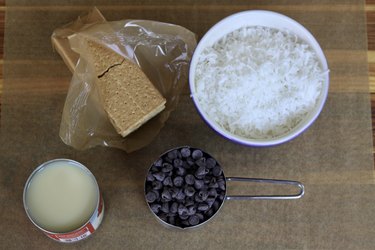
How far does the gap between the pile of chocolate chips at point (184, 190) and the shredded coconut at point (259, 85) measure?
Result: 0.11 metres

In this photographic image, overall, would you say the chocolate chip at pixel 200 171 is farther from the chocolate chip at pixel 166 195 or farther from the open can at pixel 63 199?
the open can at pixel 63 199

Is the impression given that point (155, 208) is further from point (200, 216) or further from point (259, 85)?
point (259, 85)

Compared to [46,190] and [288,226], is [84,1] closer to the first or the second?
[46,190]

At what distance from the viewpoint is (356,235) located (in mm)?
994

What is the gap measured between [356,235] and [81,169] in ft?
1.80

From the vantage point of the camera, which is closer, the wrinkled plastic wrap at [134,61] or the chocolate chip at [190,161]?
the chocolate chip at [190,161]

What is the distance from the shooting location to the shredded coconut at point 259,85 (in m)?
0.97

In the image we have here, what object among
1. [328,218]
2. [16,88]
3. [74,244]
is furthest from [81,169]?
[328,218]

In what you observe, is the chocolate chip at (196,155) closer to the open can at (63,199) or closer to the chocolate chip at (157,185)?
the chocolate chip at (157,185)

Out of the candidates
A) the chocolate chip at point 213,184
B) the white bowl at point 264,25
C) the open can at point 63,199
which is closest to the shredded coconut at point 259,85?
the white bowl at point 264,25

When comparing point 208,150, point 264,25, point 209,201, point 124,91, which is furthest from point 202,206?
point 264,25

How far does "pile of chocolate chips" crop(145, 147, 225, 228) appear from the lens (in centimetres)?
89

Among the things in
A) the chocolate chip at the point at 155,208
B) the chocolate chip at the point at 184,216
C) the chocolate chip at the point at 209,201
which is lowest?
the chocolate chip at the point at 184,216

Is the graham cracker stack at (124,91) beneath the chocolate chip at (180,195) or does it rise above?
above
